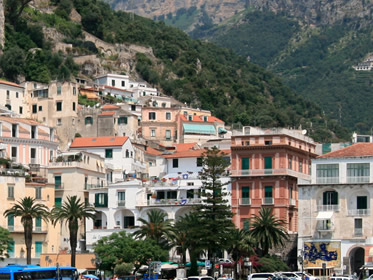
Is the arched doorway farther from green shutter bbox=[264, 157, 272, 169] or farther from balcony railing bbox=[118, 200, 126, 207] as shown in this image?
balcony railing bbox=[118, 200, 126, 207]

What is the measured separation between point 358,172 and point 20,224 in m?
33.0

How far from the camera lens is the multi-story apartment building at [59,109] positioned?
428 ft

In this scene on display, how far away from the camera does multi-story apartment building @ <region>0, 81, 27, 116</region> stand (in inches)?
5261

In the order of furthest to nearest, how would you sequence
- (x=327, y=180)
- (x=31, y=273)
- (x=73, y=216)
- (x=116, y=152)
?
(x=116, y=152) → (x=73, y=216) → (x=327, y=180) → (x=31, y=273)

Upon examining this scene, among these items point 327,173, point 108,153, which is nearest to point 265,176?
point 327,173

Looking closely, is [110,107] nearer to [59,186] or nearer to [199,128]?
[199,128]

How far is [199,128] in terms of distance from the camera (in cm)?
14062

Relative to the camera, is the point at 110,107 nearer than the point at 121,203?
No

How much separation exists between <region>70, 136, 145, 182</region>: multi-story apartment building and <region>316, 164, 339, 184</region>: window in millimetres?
30211

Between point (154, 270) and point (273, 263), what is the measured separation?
11875 mm

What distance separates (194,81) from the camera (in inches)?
7441

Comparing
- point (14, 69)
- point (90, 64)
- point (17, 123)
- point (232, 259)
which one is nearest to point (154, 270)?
point (232, 259)

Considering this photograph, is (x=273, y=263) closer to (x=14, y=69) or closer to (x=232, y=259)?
(x=232, y=259)

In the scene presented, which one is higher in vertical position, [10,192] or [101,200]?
[10,192]
